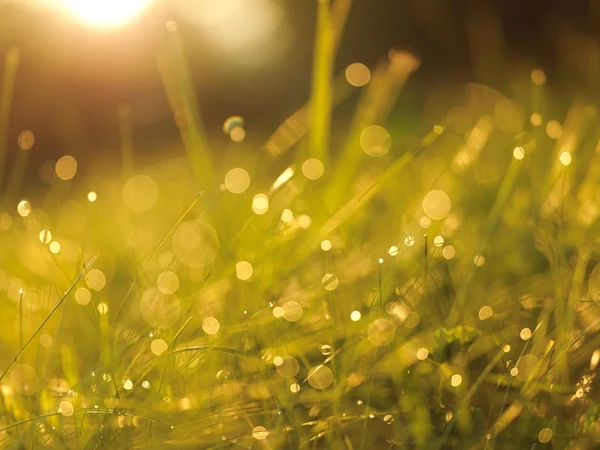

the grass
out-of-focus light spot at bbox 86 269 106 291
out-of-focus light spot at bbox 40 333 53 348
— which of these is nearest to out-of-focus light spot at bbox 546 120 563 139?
the grass

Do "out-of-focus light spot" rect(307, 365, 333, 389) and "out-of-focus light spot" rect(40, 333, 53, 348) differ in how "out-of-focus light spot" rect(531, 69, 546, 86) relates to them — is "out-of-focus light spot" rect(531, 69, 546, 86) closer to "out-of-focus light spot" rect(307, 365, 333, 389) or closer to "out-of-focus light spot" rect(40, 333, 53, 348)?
"out-of-focus light spot" rect(307, 365, 333, 389)

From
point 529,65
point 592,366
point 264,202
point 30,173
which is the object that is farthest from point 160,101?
point 592,366

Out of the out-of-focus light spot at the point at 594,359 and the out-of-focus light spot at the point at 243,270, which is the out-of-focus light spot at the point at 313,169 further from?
the out-of-focus light spot at the point at 594,359

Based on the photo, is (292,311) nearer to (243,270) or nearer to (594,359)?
(243,270)

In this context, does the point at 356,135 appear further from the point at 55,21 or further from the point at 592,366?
the point at 55,21

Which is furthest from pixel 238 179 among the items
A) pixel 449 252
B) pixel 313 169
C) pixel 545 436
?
pixel 545 436
